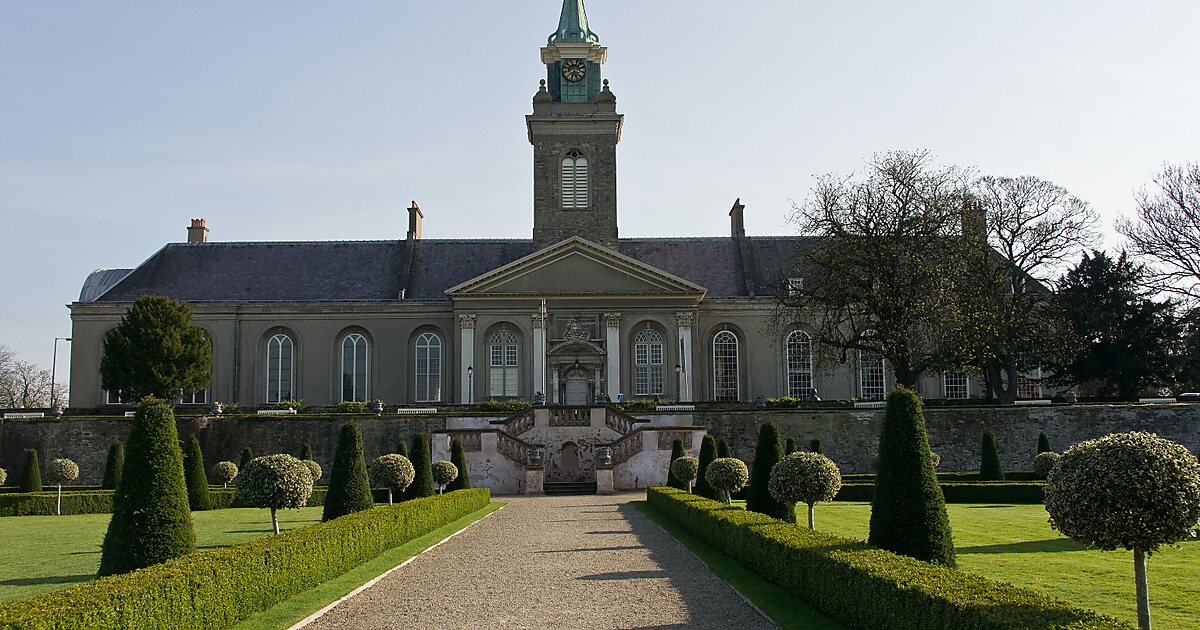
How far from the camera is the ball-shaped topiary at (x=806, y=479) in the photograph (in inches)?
713

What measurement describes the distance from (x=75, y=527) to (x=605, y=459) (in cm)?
1679

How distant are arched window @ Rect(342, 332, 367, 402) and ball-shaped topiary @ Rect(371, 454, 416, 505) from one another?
1090 inches

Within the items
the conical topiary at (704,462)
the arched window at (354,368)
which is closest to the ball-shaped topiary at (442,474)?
the conical topiary at (704,462)

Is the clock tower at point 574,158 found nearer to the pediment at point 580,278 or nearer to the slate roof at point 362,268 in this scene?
the pediment at point 580,278

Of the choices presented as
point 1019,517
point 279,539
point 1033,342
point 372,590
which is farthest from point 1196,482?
point 1033,342

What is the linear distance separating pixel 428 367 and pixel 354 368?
369cm

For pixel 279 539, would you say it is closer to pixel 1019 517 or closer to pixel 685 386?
pixel 1019 517

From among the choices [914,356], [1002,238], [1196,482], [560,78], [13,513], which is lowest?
[13,513]

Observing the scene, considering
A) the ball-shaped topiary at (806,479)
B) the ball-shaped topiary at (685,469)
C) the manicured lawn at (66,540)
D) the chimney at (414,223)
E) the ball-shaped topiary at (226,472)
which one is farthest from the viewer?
the chimney at (414,223)

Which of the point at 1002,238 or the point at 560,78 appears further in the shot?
the point at 560,78

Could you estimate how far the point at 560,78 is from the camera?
55.0 m

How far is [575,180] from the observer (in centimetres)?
5438

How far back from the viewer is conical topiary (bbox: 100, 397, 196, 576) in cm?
1301

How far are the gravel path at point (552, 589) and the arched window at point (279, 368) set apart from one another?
34.5 m
